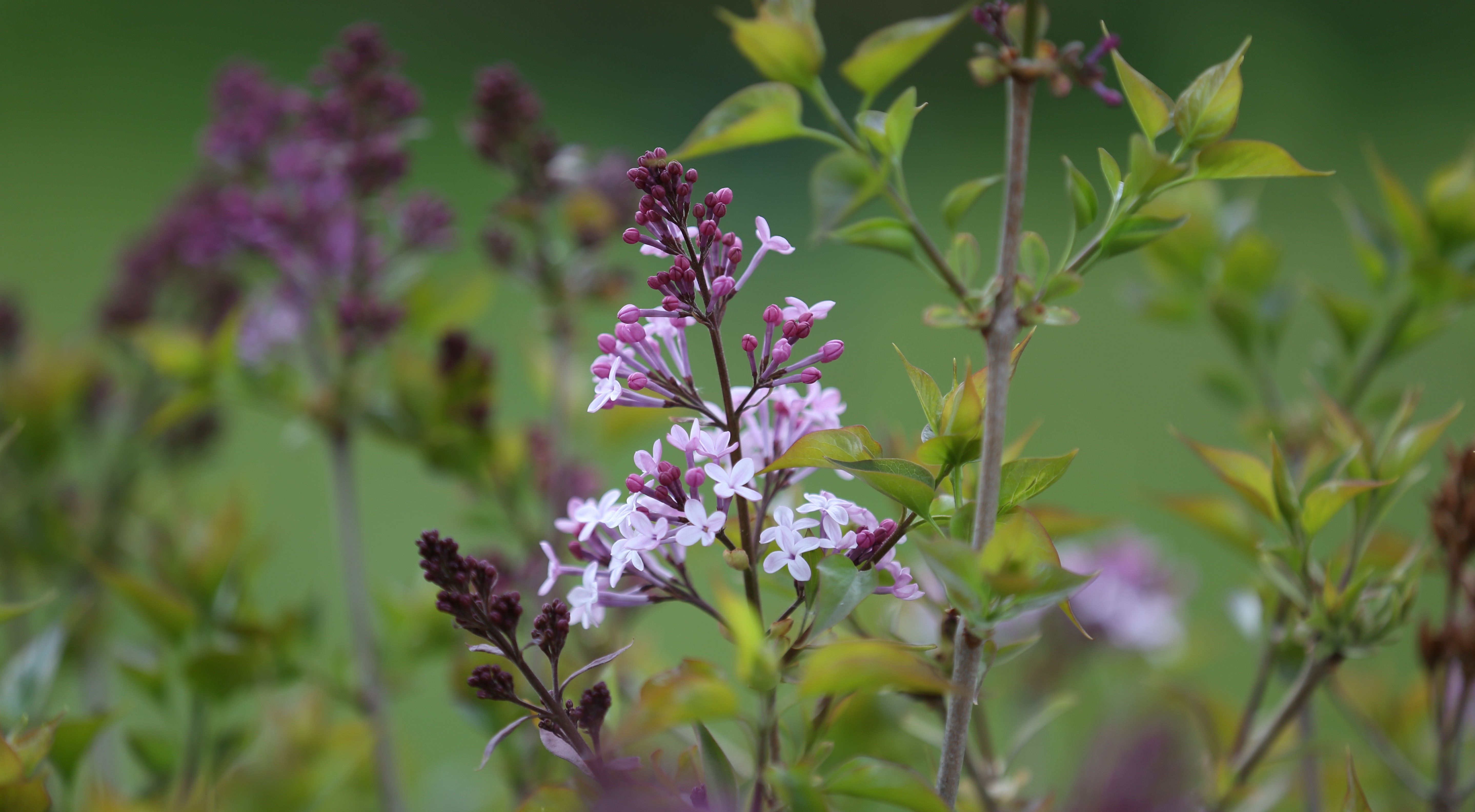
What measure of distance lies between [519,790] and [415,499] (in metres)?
1.42

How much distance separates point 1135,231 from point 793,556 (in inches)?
6.1

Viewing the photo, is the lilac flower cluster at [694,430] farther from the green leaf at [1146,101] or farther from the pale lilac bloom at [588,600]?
the green leaf at [1146,101]

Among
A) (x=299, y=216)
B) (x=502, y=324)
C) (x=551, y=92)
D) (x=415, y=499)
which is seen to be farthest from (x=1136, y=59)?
(x=299, y=216)

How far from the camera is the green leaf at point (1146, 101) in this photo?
12.9 inches

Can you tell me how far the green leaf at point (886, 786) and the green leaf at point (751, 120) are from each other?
7.9 inches

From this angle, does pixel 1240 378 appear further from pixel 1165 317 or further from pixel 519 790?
pixel 519 790

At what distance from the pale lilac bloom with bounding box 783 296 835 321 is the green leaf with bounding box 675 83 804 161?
0.06 metres

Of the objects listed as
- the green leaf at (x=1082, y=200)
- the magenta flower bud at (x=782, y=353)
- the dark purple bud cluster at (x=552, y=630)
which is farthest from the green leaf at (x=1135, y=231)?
the dark purple bud cluster at (x=552, y=630)

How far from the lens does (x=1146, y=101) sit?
330 mm

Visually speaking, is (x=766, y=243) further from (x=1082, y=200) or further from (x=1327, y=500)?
(x=1327, y=500)

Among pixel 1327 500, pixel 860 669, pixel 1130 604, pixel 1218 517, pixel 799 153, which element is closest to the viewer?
pixel 860 669

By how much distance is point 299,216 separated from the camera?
0.67m

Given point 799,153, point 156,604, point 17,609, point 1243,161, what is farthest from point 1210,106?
point 799,153

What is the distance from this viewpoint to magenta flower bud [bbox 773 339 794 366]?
→ 324 mm
